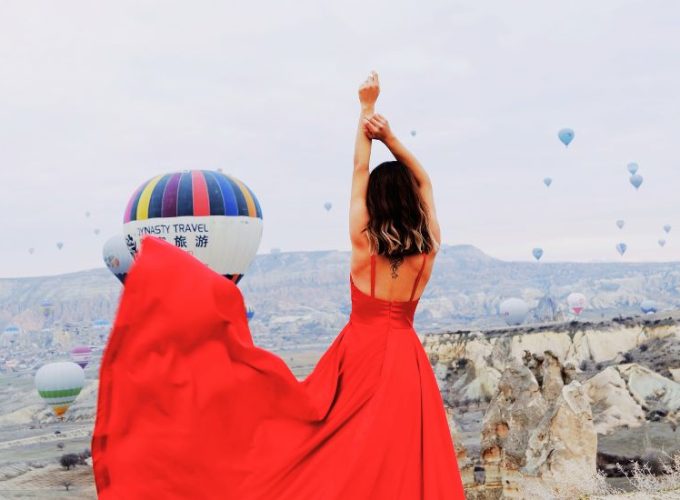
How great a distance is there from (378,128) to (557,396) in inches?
643

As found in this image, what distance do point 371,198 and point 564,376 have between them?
1694 centimetres

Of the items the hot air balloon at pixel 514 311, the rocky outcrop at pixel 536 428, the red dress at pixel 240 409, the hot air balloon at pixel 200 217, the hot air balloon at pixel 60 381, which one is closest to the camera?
the red dress at pixel 240 409

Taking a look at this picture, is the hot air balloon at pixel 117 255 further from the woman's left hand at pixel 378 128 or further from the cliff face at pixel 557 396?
the woman's left hand at pixel 378 128

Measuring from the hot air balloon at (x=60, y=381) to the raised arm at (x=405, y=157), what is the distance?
40.9 m

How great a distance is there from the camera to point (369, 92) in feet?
10.2

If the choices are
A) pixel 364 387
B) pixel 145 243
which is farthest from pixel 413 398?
→ pixel 145 243

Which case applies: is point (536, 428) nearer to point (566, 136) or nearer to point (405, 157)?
point (405, 157)

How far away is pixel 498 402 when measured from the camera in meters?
17.4

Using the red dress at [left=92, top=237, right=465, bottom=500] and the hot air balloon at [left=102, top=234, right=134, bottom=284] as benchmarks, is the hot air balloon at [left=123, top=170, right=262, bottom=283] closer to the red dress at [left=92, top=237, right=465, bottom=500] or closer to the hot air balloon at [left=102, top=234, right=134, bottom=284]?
the hot air balloon at [left=102, top=234, right=134, bottom=284]

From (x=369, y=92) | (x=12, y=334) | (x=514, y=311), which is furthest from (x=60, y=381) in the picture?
(x=12, y=334)

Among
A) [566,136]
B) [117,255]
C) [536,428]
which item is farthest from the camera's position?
[566,136]

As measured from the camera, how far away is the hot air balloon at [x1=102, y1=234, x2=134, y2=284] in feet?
118

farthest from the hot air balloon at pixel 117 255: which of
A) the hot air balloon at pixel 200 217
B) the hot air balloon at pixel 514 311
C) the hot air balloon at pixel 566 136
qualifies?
the hot air balloon at pixel 514 311

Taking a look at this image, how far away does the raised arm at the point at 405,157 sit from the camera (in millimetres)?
3033
